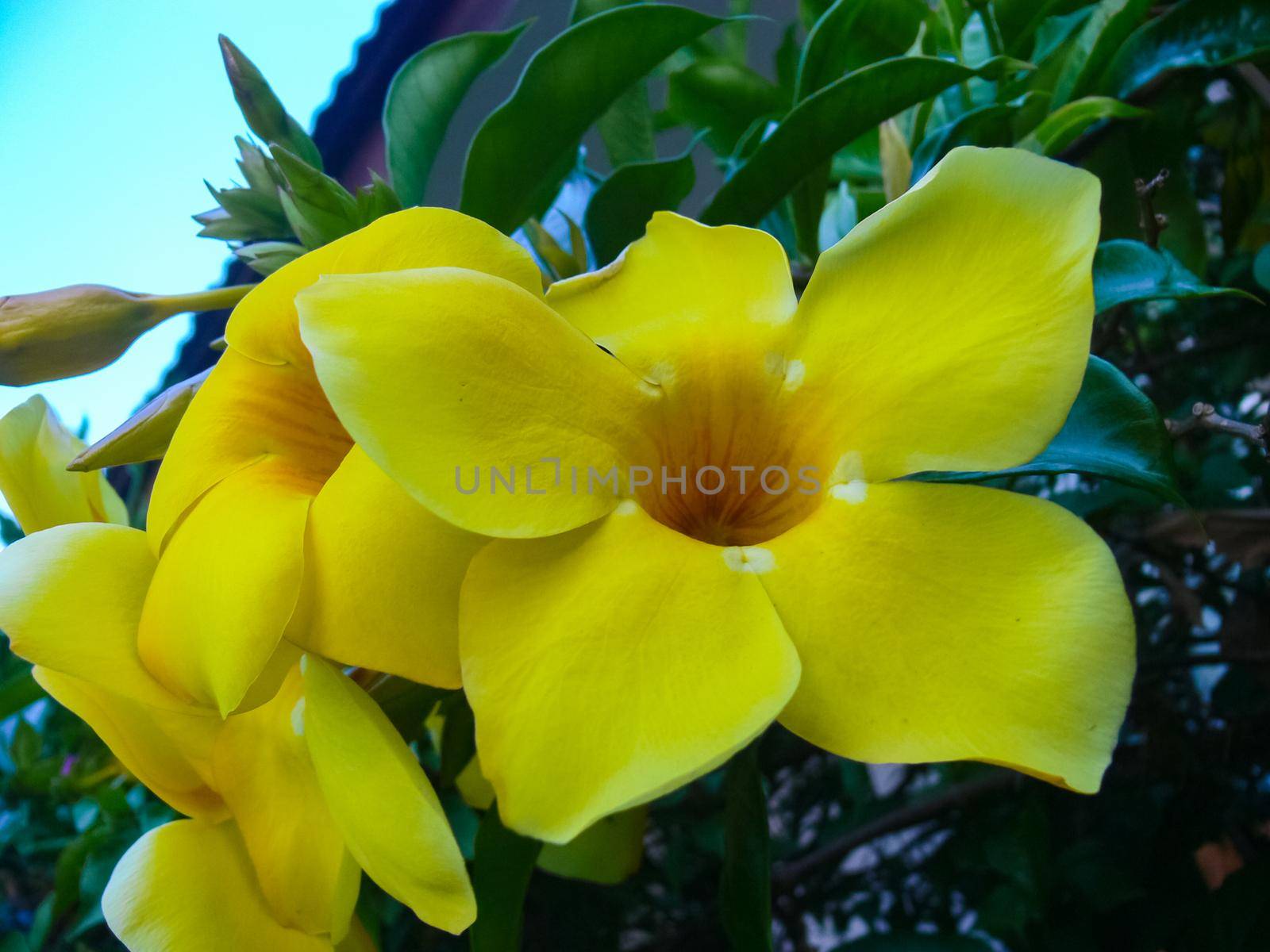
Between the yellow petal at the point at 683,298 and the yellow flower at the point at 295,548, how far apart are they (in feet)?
0.10

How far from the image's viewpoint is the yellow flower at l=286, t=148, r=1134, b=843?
9.7 inches

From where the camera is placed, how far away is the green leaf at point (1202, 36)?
589mm

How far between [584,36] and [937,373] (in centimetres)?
31

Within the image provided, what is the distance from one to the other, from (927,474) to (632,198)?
0.26 m

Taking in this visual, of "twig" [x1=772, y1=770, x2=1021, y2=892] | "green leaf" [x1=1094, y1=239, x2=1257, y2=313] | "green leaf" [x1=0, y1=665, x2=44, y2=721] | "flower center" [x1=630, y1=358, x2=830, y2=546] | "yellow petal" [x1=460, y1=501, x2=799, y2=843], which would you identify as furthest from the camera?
"twig" [x1=772, y1=770, x2=1021, y2=892]

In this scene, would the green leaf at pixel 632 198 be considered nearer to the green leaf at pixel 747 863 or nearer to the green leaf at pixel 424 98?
the green leaf at pixel 424 98

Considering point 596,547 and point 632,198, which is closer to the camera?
point 596,547

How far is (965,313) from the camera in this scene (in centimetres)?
29

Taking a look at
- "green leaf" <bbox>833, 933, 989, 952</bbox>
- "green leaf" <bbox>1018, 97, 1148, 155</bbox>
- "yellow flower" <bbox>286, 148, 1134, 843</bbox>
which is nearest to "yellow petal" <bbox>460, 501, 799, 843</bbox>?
"yellow flower" <bbox>286, 148, 1134, 843</bbox>

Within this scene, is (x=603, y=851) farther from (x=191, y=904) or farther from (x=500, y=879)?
(x=191, y=904)

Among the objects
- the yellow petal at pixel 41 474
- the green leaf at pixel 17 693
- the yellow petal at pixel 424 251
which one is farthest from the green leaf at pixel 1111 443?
the green leaf at pixel 17 693

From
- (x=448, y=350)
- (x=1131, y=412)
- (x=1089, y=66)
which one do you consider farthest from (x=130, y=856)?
(x=1089, y=66)

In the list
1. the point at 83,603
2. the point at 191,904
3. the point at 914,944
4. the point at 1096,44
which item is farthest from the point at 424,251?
the point at 914,944

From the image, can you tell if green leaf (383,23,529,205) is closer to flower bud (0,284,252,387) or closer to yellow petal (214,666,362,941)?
flower bud (0,284,252,387)
